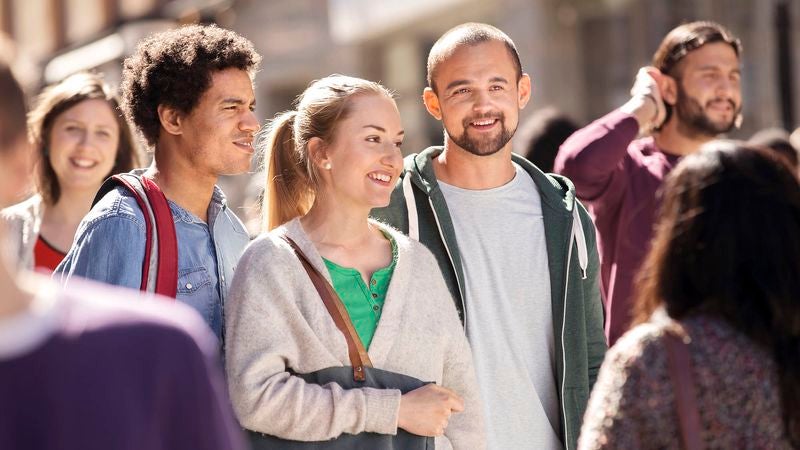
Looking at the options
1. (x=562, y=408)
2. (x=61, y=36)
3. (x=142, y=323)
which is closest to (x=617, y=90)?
(x=562, y=408)

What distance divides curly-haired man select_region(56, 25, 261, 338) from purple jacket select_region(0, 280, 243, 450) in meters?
2.36

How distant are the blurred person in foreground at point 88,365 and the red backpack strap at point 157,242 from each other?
2.21 meters

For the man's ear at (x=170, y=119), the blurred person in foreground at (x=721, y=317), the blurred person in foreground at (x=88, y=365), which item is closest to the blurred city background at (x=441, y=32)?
the man's ear at (x=170, y=119)

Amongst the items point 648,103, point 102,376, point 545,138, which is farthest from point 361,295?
point 545,138

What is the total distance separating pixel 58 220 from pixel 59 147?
13.5 inches

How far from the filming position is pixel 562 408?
4.28 meters

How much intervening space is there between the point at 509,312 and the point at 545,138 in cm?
272

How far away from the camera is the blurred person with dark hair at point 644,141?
16.9 ft

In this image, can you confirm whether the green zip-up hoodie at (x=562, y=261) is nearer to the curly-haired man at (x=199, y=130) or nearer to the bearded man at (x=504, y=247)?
the bearded man at (x=504, y=247)

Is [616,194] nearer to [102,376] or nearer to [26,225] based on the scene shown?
[26,225]

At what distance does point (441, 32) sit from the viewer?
16.7 meters

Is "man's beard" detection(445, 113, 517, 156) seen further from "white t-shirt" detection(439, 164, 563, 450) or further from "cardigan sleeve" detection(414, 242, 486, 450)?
"cardigan sleeve" detection(414, 242, 486, 450)

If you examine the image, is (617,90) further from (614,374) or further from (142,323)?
(142,323)

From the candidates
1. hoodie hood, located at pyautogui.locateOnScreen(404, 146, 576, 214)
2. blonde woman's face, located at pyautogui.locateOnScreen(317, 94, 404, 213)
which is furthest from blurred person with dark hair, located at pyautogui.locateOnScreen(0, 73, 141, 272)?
blonde woman's face, located at pyautogui.locateOnScreen(317, 94, 404, 213)
